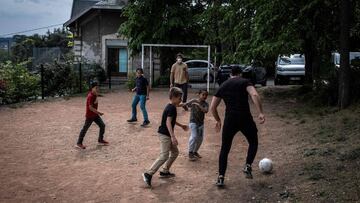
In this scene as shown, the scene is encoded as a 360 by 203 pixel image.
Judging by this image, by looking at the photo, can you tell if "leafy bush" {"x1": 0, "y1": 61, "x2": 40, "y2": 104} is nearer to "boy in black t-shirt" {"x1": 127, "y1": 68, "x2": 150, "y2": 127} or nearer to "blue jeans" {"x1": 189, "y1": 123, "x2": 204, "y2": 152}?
"boy in black t-shirt" {"x1": 127, "y1": 68, "x2": 150, "y2": 127}

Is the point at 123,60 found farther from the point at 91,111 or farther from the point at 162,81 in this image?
the point at 91,111

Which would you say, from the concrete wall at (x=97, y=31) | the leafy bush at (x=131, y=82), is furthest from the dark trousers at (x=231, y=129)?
the concrete wall at (x=97, y=31)

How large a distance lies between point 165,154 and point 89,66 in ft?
63.3

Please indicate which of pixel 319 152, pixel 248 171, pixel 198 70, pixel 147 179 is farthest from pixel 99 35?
pixel 248 171

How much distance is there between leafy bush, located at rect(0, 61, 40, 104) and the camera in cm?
1873

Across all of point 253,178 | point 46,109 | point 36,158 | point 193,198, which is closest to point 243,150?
point 253,178

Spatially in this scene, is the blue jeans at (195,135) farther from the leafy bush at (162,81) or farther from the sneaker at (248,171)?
the leafy bush at (162,81)

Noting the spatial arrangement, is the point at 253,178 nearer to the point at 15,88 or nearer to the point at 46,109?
the point at 46,109

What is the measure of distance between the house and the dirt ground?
16653 mm

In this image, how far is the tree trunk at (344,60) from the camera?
1370 centimetres

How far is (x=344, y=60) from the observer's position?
13883mm

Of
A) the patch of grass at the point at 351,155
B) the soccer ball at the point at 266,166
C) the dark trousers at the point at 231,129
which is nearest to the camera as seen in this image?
the dark trousers at the point at 231,129

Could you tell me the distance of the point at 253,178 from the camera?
8016 millimetres

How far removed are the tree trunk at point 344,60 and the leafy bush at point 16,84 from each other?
11558mm
